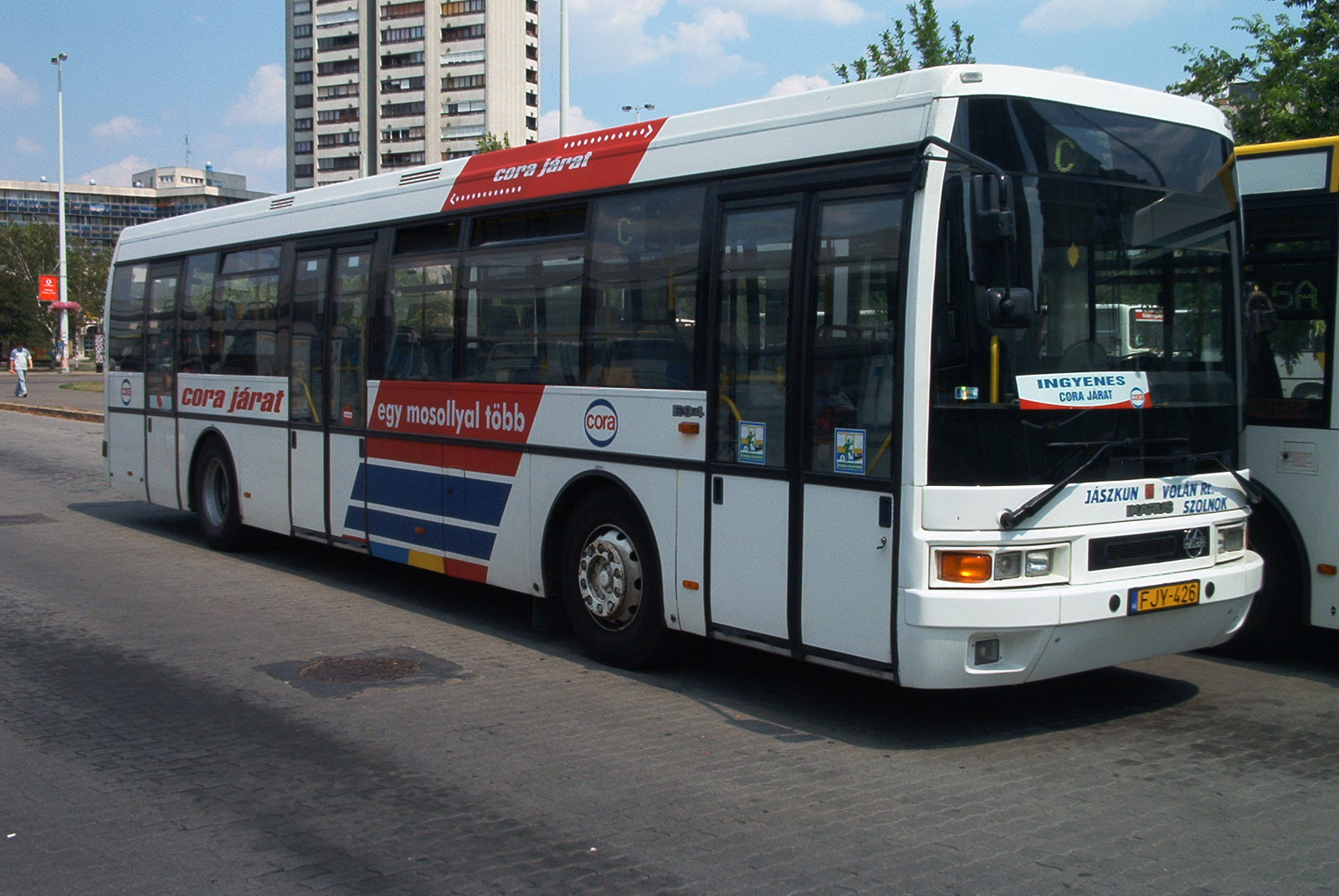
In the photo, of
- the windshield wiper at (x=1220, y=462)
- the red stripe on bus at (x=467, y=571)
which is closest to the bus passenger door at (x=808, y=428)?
the windshield wiper at (x=1220, y=462)

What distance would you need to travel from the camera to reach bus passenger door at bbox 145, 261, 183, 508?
519 inches

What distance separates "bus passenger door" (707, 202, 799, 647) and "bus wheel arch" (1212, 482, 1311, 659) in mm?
3175

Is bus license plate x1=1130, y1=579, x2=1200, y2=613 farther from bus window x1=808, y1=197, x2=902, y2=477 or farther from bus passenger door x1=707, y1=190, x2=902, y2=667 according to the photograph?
bus window x1=808, y1=197, x2=902, y2=477

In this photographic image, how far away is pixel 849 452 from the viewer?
6254 mm

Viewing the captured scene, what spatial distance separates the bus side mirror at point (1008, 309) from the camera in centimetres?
564

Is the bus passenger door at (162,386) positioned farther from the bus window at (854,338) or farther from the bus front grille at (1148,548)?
the bus front grille at (1148,548)

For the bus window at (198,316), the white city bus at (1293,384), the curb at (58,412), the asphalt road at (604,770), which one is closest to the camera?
the asphalt road at (604,770)

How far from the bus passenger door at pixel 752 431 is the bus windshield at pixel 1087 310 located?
106 centimetres

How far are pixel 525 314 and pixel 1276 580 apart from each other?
5.11m

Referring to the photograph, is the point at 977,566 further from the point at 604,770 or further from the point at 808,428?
the point at 604,770

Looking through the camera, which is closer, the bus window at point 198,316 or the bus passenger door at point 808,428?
the bus passenger door at point 808,428

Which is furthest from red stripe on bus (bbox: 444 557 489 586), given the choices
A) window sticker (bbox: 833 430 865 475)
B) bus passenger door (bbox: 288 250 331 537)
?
window sticker (bbox: 833 430 865 475)

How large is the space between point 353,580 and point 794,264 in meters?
6.05

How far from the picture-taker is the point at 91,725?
647 centimetres
